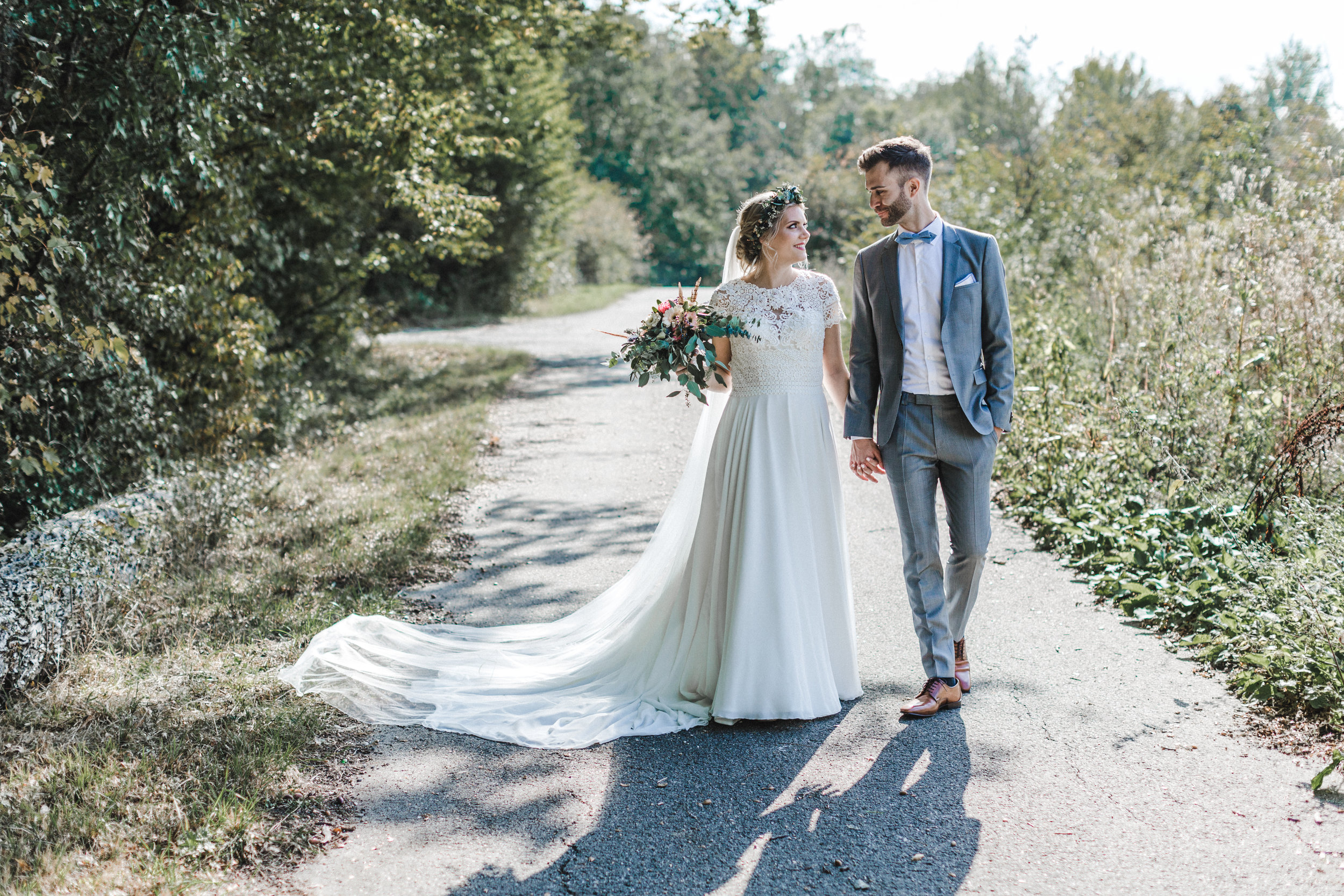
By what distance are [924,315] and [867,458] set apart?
2.33 ft

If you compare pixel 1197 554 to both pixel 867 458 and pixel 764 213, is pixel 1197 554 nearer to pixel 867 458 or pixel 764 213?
pixel 867 458

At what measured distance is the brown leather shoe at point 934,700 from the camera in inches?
170

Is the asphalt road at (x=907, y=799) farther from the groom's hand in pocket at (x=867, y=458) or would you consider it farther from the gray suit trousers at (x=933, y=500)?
the groom's hand in pocket at (x=867, y=458)

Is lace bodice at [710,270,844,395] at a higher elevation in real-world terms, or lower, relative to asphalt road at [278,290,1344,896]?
higher

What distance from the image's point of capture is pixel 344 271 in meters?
13.2

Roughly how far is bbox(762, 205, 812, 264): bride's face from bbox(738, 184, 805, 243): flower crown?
1.0 inches

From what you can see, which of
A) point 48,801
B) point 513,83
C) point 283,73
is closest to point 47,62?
point 48,801

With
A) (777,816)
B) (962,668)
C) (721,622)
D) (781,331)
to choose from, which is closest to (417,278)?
(781,331)

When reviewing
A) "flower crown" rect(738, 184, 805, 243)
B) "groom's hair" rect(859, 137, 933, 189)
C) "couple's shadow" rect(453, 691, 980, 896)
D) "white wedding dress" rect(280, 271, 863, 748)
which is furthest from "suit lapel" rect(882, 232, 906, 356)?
"couple's shadow" rect(453, 691, 980, 896)

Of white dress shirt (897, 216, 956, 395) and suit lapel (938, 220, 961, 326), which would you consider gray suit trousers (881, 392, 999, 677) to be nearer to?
white dress shirt (897, 216, 956, 395)

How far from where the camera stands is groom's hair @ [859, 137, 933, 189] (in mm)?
4125

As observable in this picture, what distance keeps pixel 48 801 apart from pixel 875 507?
6237mm

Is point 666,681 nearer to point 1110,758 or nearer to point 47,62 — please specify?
point 1110,758

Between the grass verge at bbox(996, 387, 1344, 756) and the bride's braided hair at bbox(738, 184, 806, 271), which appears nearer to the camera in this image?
the grass verge at bbox(996, 387, 1344, 756)
